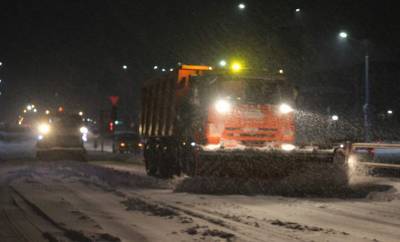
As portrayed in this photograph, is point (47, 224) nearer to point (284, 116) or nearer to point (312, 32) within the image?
point (284, 116)

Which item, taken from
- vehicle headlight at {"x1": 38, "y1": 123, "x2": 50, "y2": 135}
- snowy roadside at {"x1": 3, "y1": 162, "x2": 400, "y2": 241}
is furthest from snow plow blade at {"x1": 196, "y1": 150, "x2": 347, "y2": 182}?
vehicle headlight at {"x1": 38, "y1": 123, "x2": 50, "y2": 135}

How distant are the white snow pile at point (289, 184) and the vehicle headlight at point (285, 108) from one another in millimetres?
2077

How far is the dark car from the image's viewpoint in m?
37.2

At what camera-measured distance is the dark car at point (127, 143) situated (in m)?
37.2

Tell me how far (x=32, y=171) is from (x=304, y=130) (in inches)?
378

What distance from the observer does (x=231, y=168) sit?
14898 millimetres

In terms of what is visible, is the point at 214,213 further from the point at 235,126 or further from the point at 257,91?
the point at 257,91

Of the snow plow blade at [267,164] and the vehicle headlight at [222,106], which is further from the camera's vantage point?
the vehicle headlight at [222,106]

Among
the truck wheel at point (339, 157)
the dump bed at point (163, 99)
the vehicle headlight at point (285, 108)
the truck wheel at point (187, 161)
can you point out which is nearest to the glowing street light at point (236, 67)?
the dump bed at point (163, 99)

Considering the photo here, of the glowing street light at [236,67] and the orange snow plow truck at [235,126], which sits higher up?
the glowing street light at [236,67]

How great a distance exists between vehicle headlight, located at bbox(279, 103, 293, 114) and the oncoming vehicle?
15.2 meters

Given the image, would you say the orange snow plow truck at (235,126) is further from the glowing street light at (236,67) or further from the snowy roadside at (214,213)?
the snowy roadside at (214,213)

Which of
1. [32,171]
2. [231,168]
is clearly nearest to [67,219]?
[231,168]

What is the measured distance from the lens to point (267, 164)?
48.2 ft
